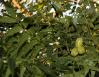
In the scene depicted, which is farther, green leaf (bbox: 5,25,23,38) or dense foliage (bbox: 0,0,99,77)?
green leaf (bbox: 5,25,23,38)

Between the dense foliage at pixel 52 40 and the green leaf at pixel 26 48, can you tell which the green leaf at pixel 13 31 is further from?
the green leaf at pixel 26 48

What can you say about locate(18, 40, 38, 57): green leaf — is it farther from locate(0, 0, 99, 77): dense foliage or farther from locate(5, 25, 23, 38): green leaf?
locate(5, 25, 23, 38): green leaf

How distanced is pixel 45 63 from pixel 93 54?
0.30 meters

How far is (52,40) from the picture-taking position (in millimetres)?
2033

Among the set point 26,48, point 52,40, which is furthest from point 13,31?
point 52,40

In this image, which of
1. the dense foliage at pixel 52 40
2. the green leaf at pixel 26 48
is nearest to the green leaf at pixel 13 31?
the dense foliage at pixel 52 40

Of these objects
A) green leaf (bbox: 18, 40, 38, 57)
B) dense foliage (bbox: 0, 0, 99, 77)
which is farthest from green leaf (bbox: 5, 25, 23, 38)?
green leaf (bbox: 18, 40, 38, 57)

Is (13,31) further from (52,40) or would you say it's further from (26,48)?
(52,40)

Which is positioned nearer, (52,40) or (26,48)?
(26,48)

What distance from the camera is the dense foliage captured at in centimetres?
181

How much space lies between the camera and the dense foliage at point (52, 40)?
71.4 inches

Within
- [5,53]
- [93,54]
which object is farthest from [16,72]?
[93,54]

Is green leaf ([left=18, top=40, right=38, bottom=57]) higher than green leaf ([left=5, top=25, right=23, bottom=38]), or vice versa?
green leaf ([left=5, top=25, right=23, bottom=38])

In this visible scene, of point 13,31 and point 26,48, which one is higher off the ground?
point 13,31
